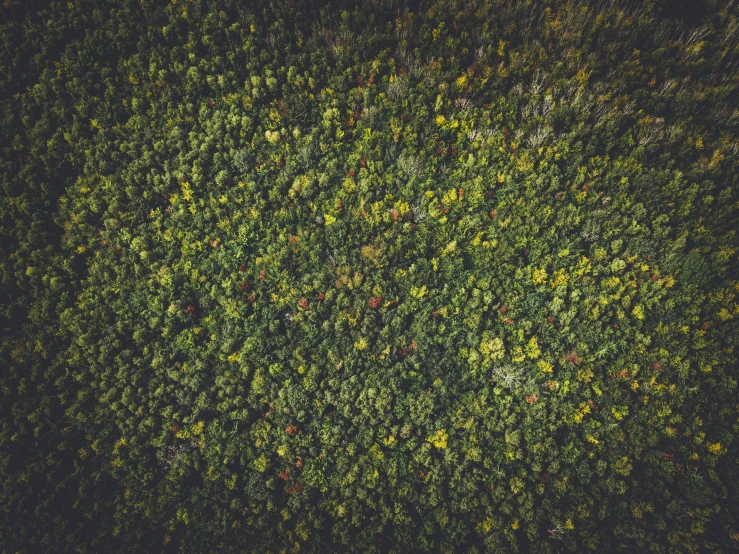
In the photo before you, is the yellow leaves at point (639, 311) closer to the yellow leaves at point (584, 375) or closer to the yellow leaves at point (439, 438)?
the yellow leaves at point (584, 375)

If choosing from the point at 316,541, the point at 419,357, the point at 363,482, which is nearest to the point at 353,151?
the point at 419,357

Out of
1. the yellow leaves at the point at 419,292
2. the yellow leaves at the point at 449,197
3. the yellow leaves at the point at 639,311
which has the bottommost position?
the yellow leaves at the point at 639,311

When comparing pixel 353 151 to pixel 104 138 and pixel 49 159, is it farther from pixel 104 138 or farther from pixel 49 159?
pixel 49 159

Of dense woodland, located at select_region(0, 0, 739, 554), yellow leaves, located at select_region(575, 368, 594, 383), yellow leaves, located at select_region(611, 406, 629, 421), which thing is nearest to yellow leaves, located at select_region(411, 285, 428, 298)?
dense woodland, located at select_region(0, 0, 739, 554)

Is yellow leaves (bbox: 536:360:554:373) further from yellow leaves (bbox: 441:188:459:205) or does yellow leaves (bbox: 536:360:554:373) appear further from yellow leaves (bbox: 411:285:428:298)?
yellow leaves (bbox: 441:188:459:205)

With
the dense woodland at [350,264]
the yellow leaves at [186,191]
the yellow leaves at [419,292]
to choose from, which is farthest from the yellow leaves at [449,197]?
the yellow leaves at [186,191]

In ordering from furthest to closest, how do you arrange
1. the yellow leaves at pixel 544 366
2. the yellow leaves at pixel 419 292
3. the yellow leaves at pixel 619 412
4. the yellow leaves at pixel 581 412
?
the yellow leaves at pixel 419 292 < the yellow leaves at pixel 544 366 < the yellow leaves at pixel 581 412 < the yellow leaves at pixel 619 412
